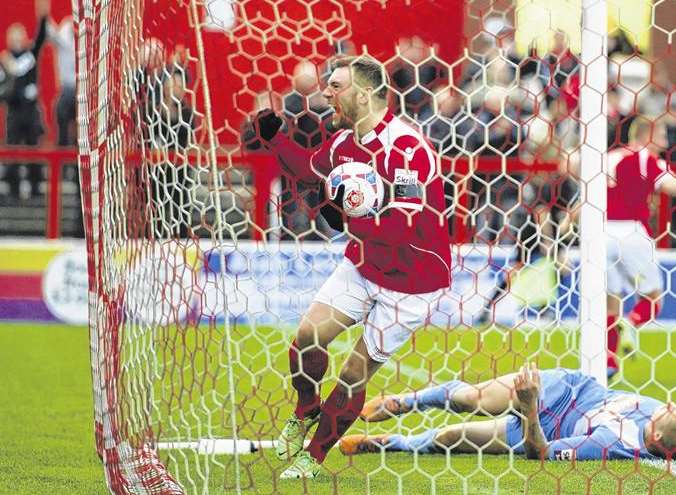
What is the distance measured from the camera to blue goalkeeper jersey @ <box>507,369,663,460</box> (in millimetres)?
4387

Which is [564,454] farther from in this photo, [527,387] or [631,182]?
[631,182]

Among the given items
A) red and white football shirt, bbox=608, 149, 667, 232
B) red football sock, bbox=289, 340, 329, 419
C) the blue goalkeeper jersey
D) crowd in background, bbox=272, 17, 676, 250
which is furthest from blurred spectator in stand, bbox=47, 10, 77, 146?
the blue goalkeeper jersey

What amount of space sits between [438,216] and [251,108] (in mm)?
3282

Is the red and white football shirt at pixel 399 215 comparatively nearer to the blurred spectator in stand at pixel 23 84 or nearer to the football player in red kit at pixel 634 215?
the football player in red kit at pixel 634 215

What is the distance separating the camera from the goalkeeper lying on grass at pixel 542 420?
14.3 ft

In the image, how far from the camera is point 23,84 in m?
10.1

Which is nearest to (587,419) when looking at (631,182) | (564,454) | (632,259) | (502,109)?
(564,454)

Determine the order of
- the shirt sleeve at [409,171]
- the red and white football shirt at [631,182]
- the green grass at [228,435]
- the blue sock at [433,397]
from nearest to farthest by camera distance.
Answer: the green grass at [228,435] < the shirt sleeve at [409,171] < the blue sock at [433,397] < the red and white football shirt at [631,182]

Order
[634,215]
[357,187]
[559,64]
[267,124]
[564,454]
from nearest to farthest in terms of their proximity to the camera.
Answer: [357,187] → [267,124] → [564,454] → [559,64] → [634,215]

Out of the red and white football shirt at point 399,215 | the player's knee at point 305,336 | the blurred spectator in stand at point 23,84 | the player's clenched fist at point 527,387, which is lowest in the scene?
the player's clenched fist at point 527,387

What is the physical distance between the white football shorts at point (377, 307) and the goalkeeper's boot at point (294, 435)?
0.32 meters

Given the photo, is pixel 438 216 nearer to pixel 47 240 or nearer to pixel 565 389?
pixel 565 389

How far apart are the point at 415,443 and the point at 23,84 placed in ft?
20.8

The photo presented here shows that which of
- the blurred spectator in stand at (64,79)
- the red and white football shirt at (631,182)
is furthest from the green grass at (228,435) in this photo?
the blurred spectator in stand at (64,79)
